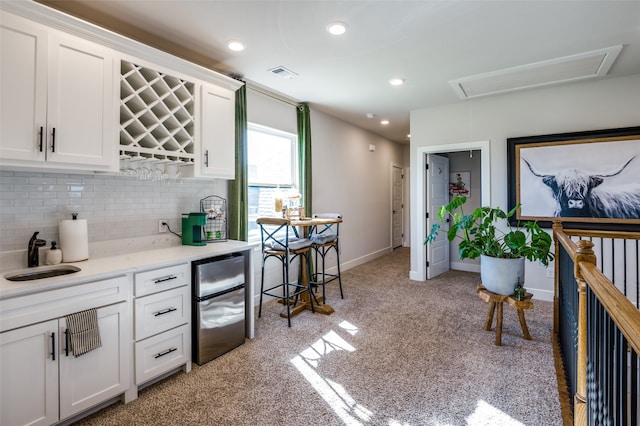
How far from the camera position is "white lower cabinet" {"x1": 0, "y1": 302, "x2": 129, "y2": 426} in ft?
5.23

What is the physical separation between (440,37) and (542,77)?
172 cm

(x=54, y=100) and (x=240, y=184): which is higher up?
(x=54, y=100)

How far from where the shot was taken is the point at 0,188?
2033 mm

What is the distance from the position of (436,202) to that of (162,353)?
4.48 m

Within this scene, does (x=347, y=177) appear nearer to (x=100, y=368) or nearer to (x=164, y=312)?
(x=164, y=312)

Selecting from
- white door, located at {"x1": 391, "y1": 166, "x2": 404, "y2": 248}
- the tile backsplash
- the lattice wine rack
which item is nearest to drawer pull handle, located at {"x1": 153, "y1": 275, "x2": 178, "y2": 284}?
the tile backsplash

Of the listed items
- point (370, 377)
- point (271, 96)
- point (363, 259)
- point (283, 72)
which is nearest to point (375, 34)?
point (283, 72)

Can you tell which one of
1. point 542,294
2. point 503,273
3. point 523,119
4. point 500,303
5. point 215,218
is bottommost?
point 542,294

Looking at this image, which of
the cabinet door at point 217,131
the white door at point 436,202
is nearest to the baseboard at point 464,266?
the white door at point 436,202

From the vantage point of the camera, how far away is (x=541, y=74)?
347 cm

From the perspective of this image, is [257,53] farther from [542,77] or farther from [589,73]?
[589,73]

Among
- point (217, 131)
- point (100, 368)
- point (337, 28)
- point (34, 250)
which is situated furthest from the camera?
point (217, 131)

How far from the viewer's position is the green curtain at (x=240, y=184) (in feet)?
11.3

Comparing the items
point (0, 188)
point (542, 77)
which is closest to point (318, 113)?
point (542, 77)
